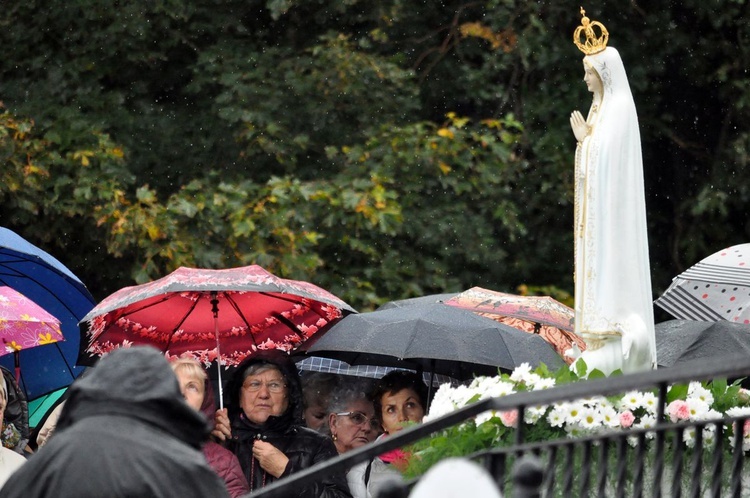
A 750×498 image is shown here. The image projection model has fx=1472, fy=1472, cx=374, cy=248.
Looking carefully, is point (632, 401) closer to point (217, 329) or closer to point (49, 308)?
point (217, 329)

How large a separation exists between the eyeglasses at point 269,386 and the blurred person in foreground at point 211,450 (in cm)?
27

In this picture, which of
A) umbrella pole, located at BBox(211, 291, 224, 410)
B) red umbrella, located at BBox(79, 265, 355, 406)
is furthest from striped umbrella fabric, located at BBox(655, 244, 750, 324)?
umbrella pole, located at BBox(211, 291, 224, 410)

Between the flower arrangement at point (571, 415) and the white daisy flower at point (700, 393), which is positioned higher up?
the white daisy flower at point (700, 393)

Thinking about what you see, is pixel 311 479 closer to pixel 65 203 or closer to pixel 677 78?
pixel 65 203

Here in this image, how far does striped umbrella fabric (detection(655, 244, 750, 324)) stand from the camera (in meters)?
9.31

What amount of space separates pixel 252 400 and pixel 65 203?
661 centimetres

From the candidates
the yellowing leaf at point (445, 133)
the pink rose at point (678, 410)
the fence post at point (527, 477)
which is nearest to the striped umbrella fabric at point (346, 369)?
the pink rose at point (678, 410)

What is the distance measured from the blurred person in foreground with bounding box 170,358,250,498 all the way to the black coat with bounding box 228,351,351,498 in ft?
0.51

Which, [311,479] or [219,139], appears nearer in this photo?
[311,479]

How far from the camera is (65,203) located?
42.9 feet

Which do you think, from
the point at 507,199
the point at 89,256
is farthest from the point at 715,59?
the point at 89,256

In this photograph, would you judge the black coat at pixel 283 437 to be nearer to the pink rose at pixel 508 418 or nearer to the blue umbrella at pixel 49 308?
the pink rose at pixel 508 418

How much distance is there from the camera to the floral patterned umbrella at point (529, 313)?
26.7 ft

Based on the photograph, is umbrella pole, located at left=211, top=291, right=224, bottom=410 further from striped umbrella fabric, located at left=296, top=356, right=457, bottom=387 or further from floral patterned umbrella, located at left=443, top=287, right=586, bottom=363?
floral patterned umbrella, located at left=443, top=287, right=586, bottom=363
